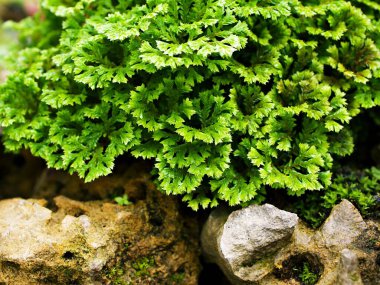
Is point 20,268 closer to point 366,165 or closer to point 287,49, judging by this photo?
point 287,49

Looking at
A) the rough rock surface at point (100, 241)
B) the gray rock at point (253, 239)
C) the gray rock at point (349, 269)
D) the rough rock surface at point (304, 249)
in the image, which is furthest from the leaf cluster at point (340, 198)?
the rough rock surface at point (100, 241)

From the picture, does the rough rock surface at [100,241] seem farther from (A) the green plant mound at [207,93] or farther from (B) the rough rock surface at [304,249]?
(B) the rough rock surface at [304,249]

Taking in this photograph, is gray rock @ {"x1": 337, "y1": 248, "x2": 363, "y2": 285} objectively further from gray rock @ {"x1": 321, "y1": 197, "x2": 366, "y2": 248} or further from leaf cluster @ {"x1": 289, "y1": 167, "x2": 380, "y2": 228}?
leaf cluster @ {"x1": 289, "y1": 167, "x2": 380, "y2": 228}

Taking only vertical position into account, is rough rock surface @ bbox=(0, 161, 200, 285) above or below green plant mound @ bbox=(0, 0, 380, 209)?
below

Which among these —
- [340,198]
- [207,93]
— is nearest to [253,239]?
[340,198]

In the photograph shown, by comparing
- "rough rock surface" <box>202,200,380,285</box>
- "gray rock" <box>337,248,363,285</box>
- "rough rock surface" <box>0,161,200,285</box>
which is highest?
"gray rock" <box>337,248,363,285</box>

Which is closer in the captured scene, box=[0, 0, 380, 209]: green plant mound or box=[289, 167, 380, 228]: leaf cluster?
box=[0, 0, 380, 209]: green plant mound

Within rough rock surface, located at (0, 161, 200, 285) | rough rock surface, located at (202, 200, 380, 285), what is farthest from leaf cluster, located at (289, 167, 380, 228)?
rough rock surface, located at (0, 161, 200, 285)
